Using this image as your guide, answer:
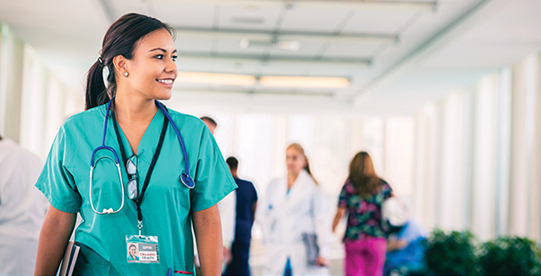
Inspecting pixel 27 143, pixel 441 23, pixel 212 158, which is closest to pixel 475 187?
pixel 441 23

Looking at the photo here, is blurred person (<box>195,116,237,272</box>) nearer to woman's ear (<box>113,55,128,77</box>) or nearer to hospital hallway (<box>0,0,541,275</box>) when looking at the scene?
hospital hallway (<box>0,0,541,275</box>)

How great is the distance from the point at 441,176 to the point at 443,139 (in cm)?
71

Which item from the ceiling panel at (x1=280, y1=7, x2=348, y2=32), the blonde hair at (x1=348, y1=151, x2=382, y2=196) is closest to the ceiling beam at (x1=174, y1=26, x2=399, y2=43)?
the ceiling panel at (x1=280, y1=7, x2=348, y2=32)

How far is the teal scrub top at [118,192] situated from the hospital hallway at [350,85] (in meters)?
0.35

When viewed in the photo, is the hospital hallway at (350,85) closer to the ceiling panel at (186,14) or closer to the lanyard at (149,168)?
the ceiling panel at (186,14)

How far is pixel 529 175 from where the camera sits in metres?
6.50

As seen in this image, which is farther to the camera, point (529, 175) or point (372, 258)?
point (529, 175)

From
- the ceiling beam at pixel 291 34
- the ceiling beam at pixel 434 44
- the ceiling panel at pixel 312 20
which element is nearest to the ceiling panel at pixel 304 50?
the ceiling beam at pixel 291 34

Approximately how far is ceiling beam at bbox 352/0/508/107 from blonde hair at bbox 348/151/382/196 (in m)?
1.80

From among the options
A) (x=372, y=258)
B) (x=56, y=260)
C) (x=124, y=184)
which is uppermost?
(x=124, y=184)

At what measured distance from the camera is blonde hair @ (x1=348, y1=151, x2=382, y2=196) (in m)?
4.79

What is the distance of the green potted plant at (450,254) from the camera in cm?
562

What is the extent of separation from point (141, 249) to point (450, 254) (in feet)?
16.4

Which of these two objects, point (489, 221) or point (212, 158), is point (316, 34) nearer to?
point (489, 221)
